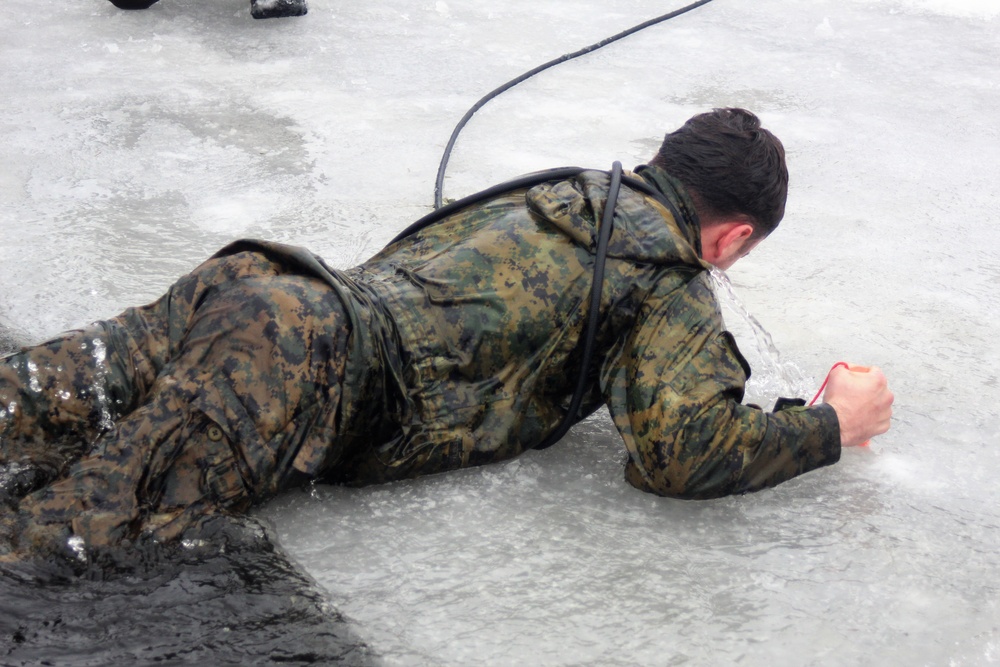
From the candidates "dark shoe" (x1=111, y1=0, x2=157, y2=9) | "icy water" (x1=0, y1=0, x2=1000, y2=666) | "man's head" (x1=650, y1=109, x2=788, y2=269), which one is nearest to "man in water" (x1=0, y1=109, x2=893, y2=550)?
"man's head" (x1=650, y1=109, x2=788, y2=269)

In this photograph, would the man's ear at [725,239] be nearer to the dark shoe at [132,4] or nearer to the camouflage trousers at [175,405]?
the camouflage trousers at [175,405]

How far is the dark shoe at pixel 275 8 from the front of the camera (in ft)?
17.4

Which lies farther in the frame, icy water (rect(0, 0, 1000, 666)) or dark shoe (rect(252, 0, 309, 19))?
dark shoe (rect(252, 0, 309, 19))

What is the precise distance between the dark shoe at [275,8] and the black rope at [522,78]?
1.32 metres

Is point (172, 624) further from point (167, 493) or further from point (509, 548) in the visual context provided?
point (509, 548)

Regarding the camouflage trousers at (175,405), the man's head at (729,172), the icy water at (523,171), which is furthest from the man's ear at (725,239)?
the camouflage trousers at (175,405)

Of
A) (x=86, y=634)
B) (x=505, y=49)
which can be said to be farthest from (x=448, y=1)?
(x=86, y=634)

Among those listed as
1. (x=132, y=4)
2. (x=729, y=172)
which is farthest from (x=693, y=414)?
(x=132, y=4)

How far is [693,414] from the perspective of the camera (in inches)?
85.2

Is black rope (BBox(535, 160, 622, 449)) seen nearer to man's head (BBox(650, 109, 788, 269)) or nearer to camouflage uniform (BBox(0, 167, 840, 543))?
camouflage uniform (BBox(0, 167, 840, 543))

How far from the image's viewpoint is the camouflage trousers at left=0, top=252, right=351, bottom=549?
1968mm

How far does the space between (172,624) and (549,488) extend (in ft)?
2.86

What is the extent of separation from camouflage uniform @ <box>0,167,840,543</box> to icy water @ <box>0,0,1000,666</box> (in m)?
0.15

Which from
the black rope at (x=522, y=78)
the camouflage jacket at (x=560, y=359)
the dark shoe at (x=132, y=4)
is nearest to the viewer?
the camouflage jacket at (x=560, y=359)
